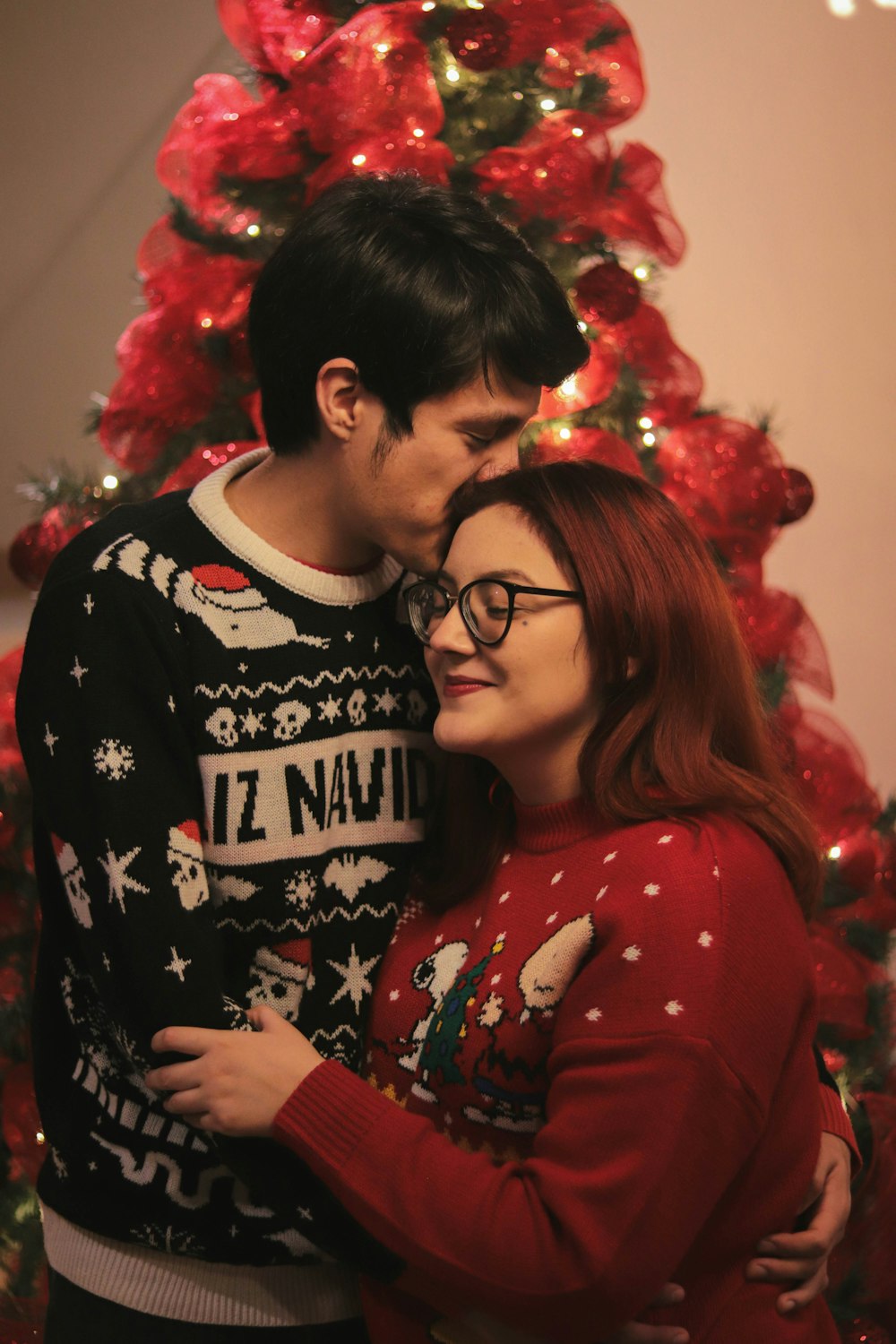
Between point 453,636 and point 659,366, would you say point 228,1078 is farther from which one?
point 659,366

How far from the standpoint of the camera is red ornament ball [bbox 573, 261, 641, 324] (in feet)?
6.26

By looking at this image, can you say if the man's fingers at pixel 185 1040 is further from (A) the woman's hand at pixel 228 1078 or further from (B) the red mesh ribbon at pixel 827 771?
(B) the red mesh ribbon at pixel 827 771

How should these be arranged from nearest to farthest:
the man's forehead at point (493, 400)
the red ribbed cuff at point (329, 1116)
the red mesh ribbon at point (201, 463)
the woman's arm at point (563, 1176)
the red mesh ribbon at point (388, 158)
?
the woman's arm at point (563, 1176) < the red ribbed cuff at point (329, 1116) < the man's forehead at point (493, 400) < the red mesh ribbon at point (388, 158) < the red mesh ribbon at point (201, 463)

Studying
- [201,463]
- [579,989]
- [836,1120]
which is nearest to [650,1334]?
[579,989]

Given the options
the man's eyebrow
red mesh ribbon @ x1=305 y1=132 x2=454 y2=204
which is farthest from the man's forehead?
red mesh ribbon @ x1=305 y1=132 x2=454 y2=204

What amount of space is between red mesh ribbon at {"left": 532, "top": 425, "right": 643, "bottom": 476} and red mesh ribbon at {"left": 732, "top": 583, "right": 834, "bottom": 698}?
328 millimetres

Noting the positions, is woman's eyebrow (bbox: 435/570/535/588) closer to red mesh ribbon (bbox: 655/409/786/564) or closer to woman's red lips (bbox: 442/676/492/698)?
woman's red lips (bbox: 442/676/492/698)

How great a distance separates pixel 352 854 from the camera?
139 cm

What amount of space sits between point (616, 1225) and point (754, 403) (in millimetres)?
2610

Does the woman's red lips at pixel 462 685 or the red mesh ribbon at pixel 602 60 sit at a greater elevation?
the red mesh ribbon at pixel 602 60

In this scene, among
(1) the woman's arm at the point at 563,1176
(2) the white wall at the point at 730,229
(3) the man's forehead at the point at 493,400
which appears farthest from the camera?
(2) the white wall at the point at 730,229

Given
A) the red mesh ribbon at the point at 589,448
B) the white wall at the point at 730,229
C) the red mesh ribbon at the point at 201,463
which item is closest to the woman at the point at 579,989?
the red mesh ribbon at the point at 589,448

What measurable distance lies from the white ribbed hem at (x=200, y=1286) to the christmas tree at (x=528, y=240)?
33.7 inches

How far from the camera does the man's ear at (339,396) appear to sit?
53.2 inches
